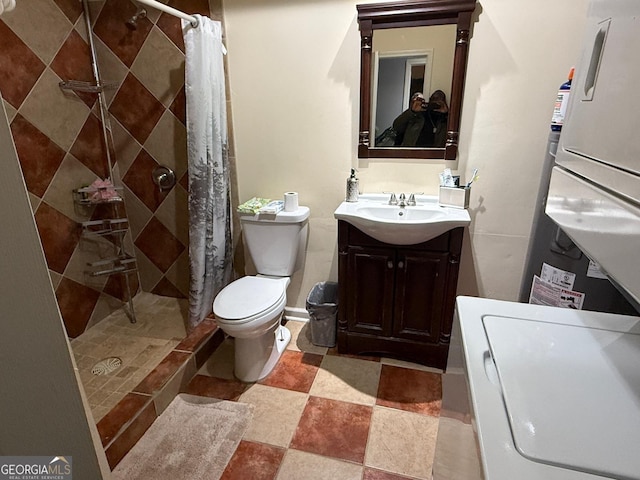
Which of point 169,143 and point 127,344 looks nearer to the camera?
point 127,344

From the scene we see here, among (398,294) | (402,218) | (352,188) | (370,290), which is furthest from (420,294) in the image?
(352,188)

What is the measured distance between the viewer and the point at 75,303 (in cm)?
210

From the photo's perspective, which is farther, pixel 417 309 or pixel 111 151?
pixel 111 151

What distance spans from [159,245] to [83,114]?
904 mm

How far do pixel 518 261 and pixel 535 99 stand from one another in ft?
2.72

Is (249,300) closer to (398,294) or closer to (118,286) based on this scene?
(398,294)

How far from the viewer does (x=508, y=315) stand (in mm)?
860

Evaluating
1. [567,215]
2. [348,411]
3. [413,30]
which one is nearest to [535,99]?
[413,30]

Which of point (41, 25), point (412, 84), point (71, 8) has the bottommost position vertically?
point (412, 84)

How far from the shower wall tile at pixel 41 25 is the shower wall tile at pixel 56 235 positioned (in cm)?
81

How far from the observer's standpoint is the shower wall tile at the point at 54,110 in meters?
1.80

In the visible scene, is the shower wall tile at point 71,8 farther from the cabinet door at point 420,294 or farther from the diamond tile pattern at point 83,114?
the cabinet door at point 420,294

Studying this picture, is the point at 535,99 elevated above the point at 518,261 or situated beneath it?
elevated above

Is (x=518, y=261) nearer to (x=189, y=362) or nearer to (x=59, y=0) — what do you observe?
(x=189, y=362)
